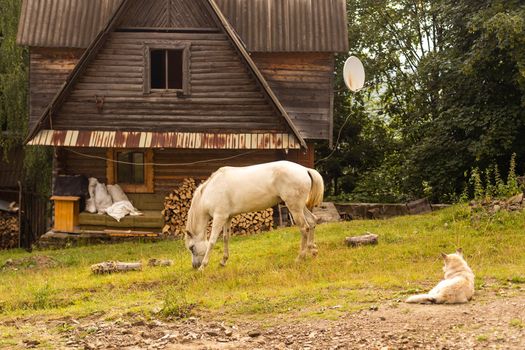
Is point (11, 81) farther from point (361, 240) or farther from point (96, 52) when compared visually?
point (361, 240)

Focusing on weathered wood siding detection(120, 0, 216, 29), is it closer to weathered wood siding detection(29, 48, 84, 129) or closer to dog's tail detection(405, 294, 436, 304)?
weathered wood siding detection(29, 48, 84, 129)

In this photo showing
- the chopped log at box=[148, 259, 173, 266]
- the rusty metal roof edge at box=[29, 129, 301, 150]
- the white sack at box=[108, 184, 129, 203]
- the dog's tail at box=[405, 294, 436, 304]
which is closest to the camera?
the dog's tail at box=[405, 294, 436, 304]

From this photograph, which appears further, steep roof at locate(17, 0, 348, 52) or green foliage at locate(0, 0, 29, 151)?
green foliage at locate(0, 0, 29, 151)

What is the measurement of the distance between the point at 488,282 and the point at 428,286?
83cm

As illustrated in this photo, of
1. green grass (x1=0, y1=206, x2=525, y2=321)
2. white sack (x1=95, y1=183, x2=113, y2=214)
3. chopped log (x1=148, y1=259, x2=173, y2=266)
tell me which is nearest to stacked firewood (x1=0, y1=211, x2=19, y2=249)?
white sack (x1=95, y1=183, x2=113, y2=214)

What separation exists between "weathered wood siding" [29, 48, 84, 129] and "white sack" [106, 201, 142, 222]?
3.84m

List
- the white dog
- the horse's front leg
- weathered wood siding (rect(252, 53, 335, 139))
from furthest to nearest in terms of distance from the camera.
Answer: weathered wood siding (rect(252, 53, 335, 139))
the horse's front leg
the white dog

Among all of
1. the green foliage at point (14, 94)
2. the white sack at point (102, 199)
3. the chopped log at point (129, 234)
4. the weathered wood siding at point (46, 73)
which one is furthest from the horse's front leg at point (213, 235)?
the green foliage at point (14, 94)

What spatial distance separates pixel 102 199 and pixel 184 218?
2.29m

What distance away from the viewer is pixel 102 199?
2227cm

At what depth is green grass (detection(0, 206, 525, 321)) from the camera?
10820 millimetres

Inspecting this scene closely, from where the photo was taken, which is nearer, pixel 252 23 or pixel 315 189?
pixel 315 189

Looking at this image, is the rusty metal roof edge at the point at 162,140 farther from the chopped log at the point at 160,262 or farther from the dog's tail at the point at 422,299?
the dog's tail at the point at 422,299

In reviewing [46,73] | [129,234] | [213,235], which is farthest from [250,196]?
[46,73]
